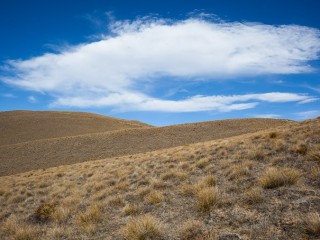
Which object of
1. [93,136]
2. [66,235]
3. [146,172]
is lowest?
[66,235]

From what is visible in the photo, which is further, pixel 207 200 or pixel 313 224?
pixel 207 200

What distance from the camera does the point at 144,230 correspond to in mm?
7160

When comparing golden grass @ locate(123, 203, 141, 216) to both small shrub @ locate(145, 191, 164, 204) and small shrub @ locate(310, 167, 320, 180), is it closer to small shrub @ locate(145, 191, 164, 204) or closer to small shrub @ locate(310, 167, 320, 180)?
small shrub @ locate(145, 191, 164, 204)

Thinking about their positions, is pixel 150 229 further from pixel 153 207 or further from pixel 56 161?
pixel 56 161

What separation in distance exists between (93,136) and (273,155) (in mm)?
46437

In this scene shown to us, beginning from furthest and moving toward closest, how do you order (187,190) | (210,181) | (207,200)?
1. (210,181)
2. (187,190)
3. (207,200)

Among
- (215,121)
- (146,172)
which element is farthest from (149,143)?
(146,172)

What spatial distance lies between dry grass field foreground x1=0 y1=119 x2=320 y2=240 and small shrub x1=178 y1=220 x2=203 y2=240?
Result: 2 centimetres

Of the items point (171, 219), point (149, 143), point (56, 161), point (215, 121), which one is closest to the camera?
point (171, 219)

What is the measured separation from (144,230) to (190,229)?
45.0 inches

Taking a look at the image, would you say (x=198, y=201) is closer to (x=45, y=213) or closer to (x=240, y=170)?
(x=240, y=170)

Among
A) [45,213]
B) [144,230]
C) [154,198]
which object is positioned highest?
[154,198]

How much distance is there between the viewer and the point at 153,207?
9359mm

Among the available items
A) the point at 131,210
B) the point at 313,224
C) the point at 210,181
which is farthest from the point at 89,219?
the point at 313,224
